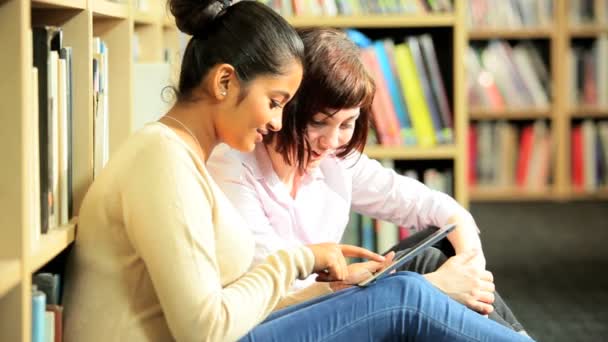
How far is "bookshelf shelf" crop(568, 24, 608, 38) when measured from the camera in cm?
533

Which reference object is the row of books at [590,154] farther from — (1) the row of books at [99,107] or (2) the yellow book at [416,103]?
(1) the row of books at [99,107]

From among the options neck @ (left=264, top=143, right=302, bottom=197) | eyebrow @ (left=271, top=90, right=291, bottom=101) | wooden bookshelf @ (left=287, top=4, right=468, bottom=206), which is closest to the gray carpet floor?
wooden bookshelf @ (left=287, top=4, right=468, bottom=206)

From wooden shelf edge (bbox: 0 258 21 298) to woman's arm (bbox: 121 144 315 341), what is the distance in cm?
18

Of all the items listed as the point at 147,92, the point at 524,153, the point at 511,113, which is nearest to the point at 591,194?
the point at 524,153

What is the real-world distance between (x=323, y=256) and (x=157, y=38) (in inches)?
46.3

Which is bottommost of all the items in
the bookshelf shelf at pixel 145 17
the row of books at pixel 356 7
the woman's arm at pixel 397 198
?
the woman's arm at pixel 397 198

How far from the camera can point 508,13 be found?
5.32m

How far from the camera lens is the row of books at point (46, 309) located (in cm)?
117

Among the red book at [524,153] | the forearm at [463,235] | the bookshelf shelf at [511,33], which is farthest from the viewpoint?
the red book at [524,153]

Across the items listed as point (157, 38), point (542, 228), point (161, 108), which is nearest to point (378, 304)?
point (161, 108)

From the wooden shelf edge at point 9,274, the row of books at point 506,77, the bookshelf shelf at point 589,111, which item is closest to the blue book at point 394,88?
the wooden shelf edge at point 9,274

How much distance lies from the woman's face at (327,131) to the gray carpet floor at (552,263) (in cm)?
119

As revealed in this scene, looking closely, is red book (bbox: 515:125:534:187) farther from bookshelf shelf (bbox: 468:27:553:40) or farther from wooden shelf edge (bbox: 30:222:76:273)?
wooden shelf edge (bbox: 30:222:76:273)

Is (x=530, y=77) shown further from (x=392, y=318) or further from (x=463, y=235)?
(x=392, y=318)
